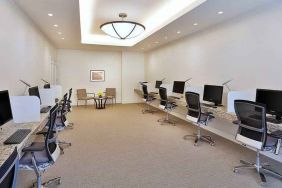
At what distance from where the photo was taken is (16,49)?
3.87 m

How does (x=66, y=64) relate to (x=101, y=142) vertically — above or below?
above

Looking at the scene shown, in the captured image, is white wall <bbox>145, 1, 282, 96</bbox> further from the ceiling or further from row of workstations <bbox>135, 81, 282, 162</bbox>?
row of workstations <bbox>135, 81, 282, 162</bbox>

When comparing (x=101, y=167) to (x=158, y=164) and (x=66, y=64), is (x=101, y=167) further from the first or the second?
(x=66, y=64)

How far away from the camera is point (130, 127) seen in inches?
232

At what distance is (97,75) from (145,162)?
7520 mm

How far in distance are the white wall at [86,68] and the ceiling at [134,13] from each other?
10.9ft

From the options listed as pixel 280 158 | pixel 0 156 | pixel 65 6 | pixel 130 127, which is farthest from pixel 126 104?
pixel 0 156

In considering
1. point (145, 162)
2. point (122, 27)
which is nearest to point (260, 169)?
point (145, 162)

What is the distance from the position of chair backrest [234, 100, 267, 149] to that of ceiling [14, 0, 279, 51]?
6.56ft

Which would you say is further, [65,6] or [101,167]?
[65,6]

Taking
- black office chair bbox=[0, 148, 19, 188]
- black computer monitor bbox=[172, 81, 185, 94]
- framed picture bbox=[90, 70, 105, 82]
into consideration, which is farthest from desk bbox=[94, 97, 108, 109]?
black office chair bbox=[0, 148, 19, 188]

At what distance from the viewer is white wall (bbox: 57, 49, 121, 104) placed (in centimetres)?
980

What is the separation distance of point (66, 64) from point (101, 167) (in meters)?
7.66

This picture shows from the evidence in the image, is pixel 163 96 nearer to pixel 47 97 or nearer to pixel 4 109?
pixel 47 97
